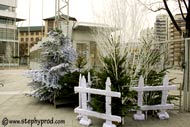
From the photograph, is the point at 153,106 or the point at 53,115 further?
the point at 53,115

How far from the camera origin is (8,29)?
55531 mm

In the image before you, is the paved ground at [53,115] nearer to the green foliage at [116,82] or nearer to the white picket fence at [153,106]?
the white picket fence at [153,106]

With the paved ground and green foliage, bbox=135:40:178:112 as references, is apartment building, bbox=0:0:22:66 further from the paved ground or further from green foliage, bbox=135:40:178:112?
green foliage, bbox=135:40:178:112

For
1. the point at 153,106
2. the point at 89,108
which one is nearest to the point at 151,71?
the point at 153,106

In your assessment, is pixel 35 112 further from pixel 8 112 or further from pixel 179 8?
pixel 179 8

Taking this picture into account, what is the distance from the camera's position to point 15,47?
183 ft

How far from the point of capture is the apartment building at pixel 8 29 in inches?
2089

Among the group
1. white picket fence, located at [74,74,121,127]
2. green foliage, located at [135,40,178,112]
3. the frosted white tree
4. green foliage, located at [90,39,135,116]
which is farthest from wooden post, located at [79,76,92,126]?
the frosted white tree

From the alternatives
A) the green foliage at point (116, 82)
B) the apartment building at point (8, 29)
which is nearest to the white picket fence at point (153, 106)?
the green foliage at point (116, 82)

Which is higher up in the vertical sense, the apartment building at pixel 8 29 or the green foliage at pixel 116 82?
the apartment building at pixel 8 29

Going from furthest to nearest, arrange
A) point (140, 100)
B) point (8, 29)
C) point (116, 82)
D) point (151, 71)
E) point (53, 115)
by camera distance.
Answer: point (8, 29), point (151, 71), point (53, 115), point (140, 100), point (116, 82)

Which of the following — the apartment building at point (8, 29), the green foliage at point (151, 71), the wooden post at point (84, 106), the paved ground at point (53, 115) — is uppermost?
the apartment building at point (8, 29)

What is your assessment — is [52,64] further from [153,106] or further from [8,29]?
[8,29]

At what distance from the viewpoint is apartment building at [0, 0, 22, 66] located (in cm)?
5306
